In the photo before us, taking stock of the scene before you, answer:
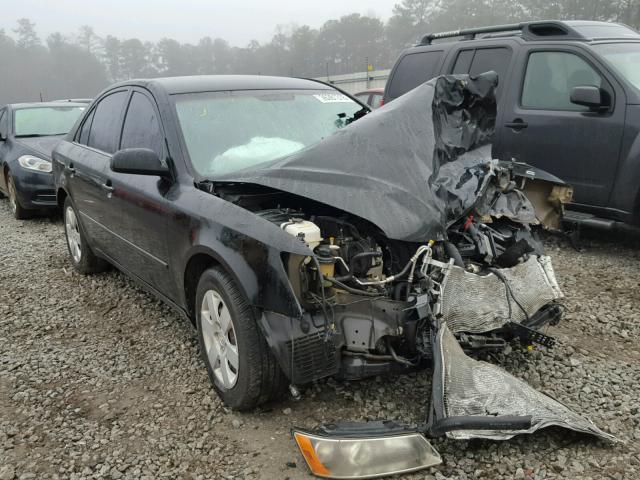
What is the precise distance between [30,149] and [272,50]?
64.9 m

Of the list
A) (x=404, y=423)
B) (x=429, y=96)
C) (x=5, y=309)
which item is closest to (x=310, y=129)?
(x=429, y=96)

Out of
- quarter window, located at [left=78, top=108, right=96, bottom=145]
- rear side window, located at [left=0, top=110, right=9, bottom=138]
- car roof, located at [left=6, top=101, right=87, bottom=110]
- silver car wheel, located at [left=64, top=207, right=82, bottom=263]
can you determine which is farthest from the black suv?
rear side window, located at [left=0, top=110, right=9, bottom=138]

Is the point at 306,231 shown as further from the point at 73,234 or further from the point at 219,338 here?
the point at 73,234

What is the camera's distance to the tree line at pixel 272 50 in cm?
4244

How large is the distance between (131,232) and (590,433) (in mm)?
3049

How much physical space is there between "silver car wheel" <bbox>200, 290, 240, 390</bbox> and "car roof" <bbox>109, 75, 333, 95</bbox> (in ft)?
5.13

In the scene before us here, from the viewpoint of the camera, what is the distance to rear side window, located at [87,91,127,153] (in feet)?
14.1

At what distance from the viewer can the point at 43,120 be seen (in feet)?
29.5

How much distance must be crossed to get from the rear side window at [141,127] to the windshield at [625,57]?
423 cm

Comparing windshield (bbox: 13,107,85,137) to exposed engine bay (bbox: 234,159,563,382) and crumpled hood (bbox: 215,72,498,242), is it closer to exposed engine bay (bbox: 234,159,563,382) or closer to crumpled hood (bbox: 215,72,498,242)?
crumpled hood (bbox: 215,72,498,242)

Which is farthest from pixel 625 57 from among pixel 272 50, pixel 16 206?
pixel 272 50

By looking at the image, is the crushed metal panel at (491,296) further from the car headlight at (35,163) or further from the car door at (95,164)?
the car headlight at (35,163)

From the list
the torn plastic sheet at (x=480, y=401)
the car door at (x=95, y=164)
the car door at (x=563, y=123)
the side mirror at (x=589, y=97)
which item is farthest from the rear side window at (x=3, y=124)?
the torn plastic sheet at (x=480, y=401)

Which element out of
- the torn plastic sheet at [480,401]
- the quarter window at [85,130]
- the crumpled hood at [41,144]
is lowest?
the torn plastic sheet at [480,401]
